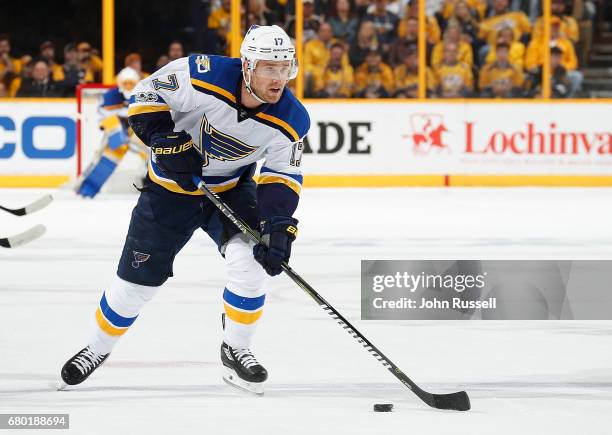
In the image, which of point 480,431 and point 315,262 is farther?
point 315,262

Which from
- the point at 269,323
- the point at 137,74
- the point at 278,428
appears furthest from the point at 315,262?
the point at 137,74

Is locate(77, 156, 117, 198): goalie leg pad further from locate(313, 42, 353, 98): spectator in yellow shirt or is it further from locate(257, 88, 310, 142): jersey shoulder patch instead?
locate(257, 88, 310, 142): jersey shoulder patch

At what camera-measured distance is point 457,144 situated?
1002 centimetres

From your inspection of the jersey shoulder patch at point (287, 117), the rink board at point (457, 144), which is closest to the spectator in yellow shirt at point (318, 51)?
the rink board at point (457, 144)

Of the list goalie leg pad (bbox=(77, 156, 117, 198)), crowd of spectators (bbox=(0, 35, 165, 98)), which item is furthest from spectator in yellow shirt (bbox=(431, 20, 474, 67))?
goalie leg pad (bbox=(77, 156, 117, 198))

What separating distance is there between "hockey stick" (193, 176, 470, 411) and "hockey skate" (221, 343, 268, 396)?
24cm

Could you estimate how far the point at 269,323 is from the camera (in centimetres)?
445

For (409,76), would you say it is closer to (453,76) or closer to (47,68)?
(453,76)

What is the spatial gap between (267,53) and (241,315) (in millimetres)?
716

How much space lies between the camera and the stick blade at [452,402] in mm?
3225

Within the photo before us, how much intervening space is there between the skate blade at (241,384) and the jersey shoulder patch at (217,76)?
717 millimetres

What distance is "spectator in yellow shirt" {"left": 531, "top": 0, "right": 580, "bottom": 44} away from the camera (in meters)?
10.1

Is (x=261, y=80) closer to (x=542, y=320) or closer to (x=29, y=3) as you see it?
(x=542, y=320)

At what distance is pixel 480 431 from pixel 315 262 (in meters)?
2.96
